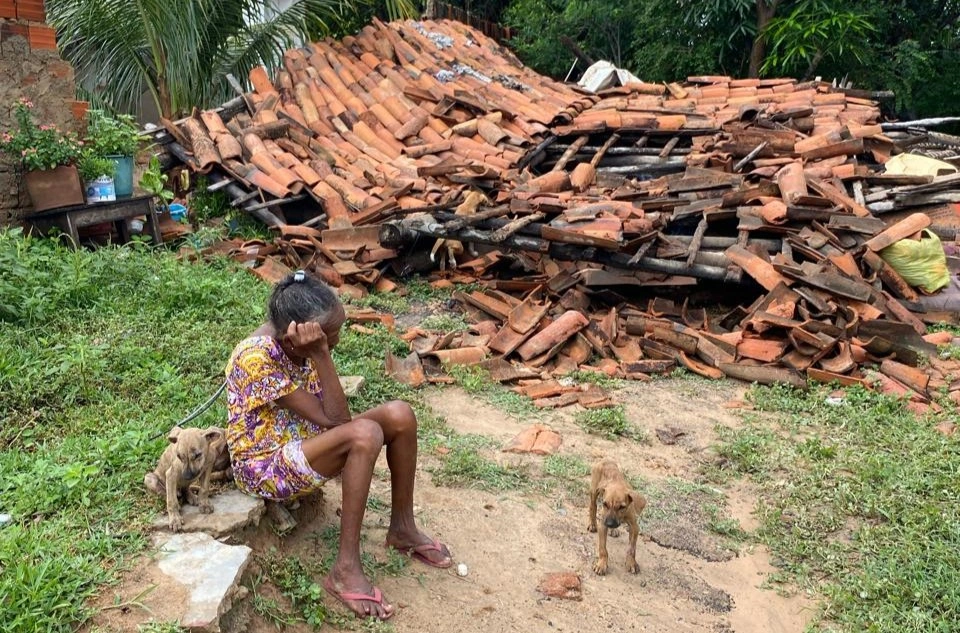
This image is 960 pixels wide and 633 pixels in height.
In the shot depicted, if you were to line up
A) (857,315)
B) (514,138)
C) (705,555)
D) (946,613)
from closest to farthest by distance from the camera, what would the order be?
1. (946,613)
2. (705,555)
3. (857,315)
4. (514,138)

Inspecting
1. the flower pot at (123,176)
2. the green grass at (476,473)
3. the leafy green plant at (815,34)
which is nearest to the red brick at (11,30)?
the flower pot at (123,176)

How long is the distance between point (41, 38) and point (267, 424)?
18.0 ft

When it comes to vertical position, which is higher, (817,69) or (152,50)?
(152,50)

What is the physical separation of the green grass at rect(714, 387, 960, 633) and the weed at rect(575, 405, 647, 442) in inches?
25.8

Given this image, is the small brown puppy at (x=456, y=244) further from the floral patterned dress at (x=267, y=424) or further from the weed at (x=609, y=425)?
the floral patterned dress at (x=267, y=424)

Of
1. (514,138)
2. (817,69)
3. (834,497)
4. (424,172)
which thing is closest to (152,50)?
(424,172)

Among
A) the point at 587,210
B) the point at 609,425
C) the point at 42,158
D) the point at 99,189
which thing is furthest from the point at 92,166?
the point at 609,425

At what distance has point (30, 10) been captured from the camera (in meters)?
6.76

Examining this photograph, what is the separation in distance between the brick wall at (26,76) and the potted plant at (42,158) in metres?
0.11

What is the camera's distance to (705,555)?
420 centimetres

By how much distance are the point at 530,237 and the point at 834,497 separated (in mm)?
4261

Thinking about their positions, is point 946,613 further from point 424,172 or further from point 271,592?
point 424,172

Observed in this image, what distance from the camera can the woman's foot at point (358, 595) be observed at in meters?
3.26

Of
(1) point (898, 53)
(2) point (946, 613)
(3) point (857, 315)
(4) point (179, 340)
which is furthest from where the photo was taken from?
(1) point (898, 53)
